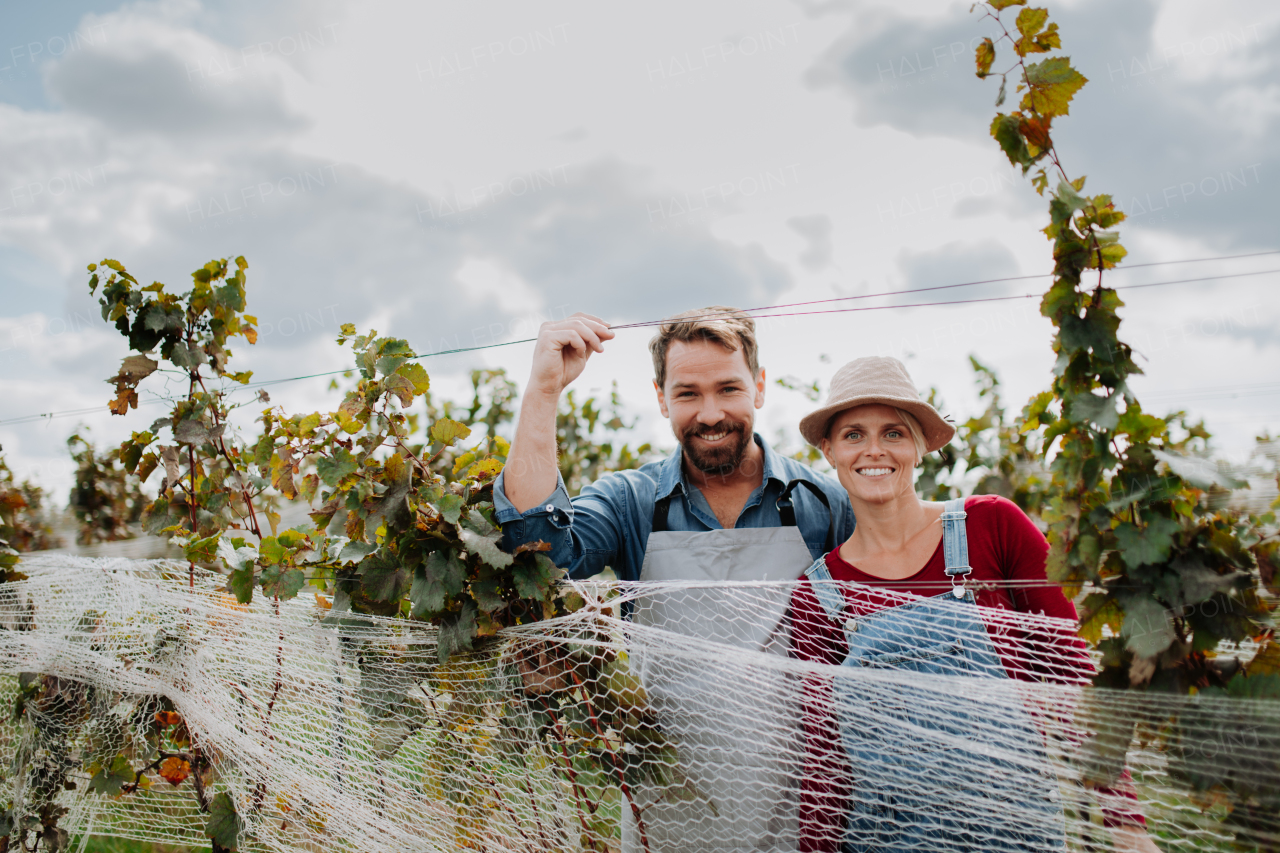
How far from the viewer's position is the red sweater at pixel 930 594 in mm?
1458

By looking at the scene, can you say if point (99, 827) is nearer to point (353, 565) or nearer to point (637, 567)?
point (353, 565)

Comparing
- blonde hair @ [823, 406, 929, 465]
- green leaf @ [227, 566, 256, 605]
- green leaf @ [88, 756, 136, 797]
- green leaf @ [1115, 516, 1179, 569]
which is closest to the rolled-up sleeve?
green leaf @ [227, 566, 256, 605]

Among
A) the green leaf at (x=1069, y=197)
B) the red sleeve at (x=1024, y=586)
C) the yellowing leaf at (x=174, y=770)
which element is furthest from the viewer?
the yellowing leaf at (x=174, y=770)

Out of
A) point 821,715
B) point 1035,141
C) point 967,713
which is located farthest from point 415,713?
point 1035,141

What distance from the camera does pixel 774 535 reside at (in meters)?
1.98

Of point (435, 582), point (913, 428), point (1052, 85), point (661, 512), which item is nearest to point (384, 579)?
point (435, 582)

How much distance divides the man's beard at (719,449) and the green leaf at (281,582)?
104cm

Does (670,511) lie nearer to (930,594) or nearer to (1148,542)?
(930,594)

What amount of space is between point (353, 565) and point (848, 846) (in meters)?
1.28

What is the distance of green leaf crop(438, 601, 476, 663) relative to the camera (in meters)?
1.57

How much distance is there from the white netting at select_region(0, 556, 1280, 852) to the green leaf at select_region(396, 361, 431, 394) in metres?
0.54

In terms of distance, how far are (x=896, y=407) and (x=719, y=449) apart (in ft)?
1.60

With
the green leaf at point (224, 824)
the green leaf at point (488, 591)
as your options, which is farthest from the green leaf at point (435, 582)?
the green leaf at point (224, 824)

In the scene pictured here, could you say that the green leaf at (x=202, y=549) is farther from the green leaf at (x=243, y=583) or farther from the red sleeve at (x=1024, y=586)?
the red sleeve at (x=1024, y=586)
